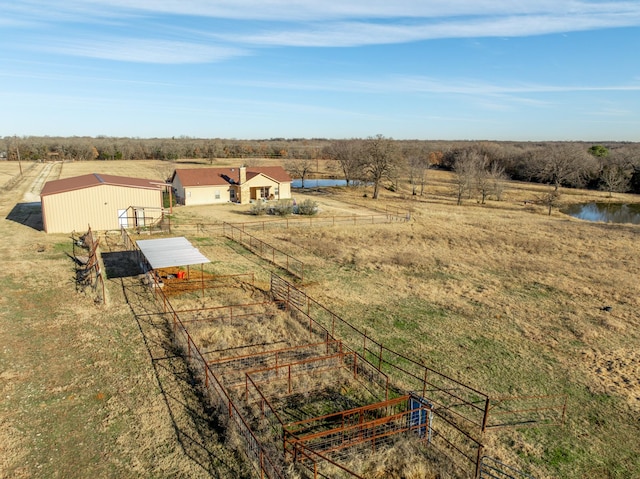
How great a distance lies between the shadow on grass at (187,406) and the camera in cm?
968

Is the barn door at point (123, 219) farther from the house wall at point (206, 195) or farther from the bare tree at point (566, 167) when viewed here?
the bare tree at point (566, 167)

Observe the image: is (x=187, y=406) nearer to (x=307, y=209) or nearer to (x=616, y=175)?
(x=307, y=209)

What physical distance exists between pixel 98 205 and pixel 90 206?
512 millimetres

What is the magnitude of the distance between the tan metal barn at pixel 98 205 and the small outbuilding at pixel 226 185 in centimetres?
912

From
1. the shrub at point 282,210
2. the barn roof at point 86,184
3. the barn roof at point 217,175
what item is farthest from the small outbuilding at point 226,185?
the barn roof at point 86,184

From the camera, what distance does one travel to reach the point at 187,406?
11.6 meters

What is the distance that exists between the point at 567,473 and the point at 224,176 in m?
41.2

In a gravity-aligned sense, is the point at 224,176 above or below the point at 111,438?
above

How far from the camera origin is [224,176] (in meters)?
46.1

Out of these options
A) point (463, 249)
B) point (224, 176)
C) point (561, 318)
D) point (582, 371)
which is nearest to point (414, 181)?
point (224, 176)

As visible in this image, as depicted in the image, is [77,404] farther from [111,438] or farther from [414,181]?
[414,181]

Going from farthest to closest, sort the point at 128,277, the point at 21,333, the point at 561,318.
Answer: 1. the point at 128,277
2. the point at 561,318
3. the point at 21,333

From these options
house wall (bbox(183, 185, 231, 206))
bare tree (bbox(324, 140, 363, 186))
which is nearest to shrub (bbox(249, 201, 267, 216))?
house wall (bbox(183, 185, 231, 206))

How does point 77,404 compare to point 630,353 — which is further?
point 630,353
